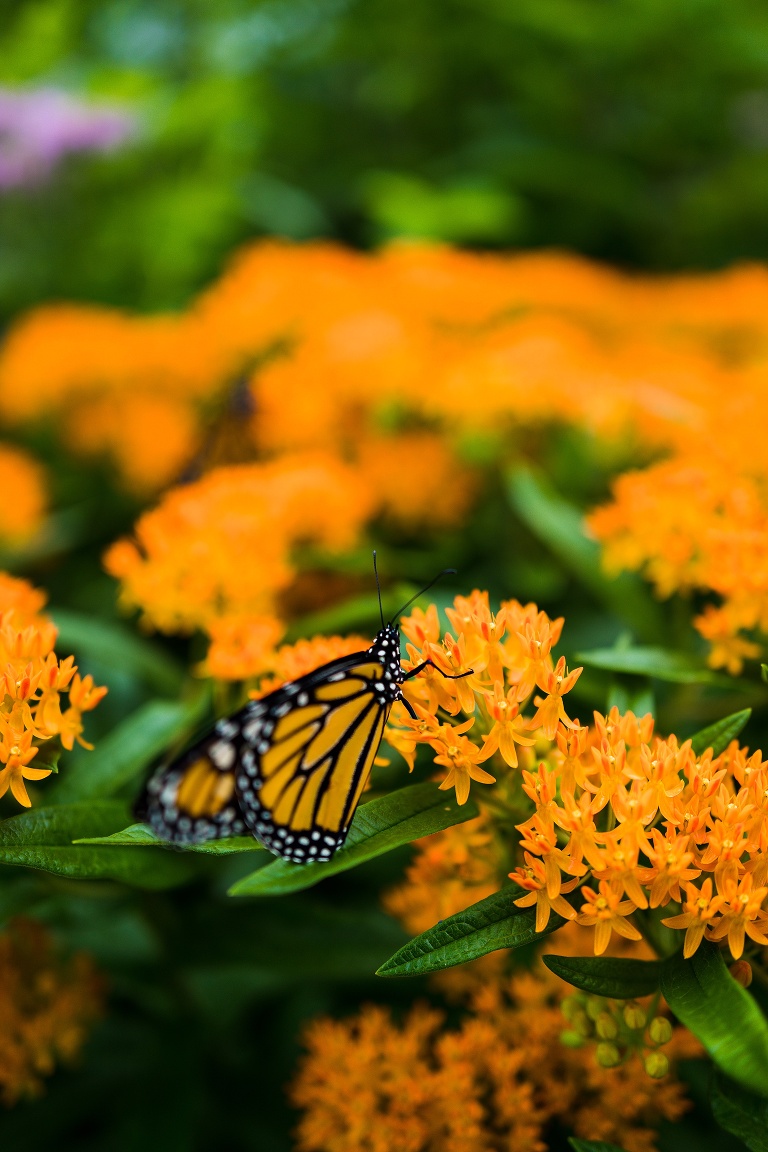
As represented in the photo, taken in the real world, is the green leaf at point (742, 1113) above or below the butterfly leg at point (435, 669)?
below

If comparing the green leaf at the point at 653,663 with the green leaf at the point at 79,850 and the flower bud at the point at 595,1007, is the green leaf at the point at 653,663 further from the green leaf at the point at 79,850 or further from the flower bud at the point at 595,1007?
the green leaf at the point at 79,850

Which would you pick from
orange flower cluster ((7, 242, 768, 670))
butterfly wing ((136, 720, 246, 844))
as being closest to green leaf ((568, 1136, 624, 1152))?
butterfly wing ((136, 720, 246, 844))

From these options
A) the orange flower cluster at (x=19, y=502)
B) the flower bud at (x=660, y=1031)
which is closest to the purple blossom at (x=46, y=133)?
the orange flower cluster at (x=19, y=502)

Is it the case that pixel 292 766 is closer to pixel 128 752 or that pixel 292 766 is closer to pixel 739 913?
pixel 128 752

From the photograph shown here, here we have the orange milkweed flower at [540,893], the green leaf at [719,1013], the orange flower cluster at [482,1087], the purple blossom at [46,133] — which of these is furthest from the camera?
the purple blossom at [46,133]

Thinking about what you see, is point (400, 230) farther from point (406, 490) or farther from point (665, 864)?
point (665, 864)

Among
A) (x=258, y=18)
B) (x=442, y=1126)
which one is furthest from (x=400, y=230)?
(x=442, y=1126)

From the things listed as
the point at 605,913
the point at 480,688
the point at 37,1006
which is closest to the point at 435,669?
the point at 480,688

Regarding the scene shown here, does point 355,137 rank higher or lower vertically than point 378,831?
higher

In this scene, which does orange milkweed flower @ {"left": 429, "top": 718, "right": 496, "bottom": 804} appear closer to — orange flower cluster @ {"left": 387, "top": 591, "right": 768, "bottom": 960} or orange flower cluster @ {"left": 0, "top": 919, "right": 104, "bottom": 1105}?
orange flower cluster @ {"left": 387, "top": 591, "right": 768, "bottom": 960}
